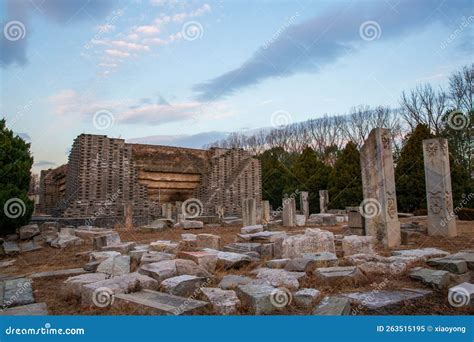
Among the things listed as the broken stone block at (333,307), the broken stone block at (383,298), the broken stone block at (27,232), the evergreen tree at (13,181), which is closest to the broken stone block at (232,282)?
the broken stone block at (333,307)

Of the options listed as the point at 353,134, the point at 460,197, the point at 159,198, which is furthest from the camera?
the point at 353,134

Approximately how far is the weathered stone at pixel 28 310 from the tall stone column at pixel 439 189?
426 inches

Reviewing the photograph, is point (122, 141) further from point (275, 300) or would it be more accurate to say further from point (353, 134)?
point (353, 134)

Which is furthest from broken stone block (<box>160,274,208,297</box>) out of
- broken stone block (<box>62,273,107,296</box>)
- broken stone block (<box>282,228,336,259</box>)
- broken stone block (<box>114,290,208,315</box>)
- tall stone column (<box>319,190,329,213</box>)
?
tall stone column (<box>319,190,329,213</box>)

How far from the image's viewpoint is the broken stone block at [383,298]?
4.01 m

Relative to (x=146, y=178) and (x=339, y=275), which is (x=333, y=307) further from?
(x=146, y=178)

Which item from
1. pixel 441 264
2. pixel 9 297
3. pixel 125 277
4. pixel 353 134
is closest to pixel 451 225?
pixel 441 264

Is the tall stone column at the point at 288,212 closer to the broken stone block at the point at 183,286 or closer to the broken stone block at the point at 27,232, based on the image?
the broken stone block at the point at 27,232

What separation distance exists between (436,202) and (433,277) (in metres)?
7.28

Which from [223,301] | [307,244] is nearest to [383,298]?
[223,301]

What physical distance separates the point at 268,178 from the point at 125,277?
3296 centimetres

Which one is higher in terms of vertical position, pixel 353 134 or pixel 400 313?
pixel 353 134

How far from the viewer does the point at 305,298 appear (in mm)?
4281

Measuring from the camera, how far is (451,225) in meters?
10.7
